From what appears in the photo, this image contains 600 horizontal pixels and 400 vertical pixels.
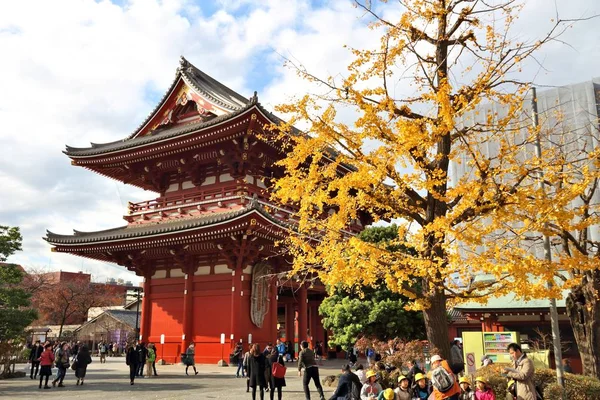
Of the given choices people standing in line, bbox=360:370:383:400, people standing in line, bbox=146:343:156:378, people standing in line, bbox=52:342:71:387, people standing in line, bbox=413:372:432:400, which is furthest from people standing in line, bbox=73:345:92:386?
people standing in line, bbox=413:372:432:400

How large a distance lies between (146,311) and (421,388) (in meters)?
19.2

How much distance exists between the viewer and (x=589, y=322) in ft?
47.4

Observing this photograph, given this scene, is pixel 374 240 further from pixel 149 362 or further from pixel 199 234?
pixel 149 362

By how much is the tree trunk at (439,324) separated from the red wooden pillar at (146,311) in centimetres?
1883

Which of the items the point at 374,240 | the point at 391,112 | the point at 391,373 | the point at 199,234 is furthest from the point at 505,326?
the point at 391,112

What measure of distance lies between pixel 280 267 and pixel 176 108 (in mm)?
11034

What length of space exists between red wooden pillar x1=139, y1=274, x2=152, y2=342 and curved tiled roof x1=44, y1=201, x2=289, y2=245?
3.10 metres

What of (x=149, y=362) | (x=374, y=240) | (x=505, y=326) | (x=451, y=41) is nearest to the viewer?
(x=451, y=41)

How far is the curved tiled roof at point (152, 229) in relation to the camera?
65.3 feet

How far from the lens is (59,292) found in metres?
60.2

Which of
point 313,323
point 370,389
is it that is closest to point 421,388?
point 370,389

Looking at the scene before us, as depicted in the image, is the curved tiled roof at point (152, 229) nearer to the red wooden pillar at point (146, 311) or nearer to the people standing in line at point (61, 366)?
the red wooden pillar at point (146, 311)

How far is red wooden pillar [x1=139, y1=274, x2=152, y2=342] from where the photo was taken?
81.7ft

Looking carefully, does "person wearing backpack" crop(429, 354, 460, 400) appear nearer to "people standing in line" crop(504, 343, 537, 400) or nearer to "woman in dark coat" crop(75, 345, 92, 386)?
"people standing in line" crop(504, 343, 537, 400)
